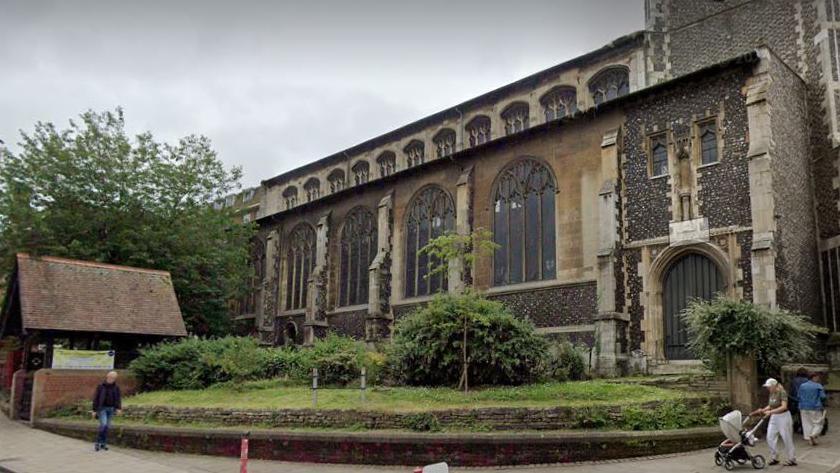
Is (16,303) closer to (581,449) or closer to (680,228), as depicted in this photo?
(581,449)

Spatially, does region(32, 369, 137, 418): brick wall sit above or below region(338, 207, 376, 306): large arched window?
below

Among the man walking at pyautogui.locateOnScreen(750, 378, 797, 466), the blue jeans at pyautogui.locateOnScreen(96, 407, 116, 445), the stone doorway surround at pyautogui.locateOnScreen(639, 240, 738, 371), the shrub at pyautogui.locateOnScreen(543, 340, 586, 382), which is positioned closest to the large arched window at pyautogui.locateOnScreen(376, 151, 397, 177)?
the stone doorway surround at pyautogui.locateOnScreen(639, 240, 738, 371)

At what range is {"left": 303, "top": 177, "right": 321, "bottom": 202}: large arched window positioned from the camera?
1892 inches

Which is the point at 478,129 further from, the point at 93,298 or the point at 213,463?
the point at 213,463

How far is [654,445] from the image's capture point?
41.4ft

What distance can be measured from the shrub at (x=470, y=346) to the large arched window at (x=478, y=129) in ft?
64.9

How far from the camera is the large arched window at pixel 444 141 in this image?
127ft

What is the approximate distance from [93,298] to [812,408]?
2091 cm

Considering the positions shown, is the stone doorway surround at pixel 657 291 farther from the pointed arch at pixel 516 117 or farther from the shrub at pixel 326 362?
the pointed arch at pixel 516 117

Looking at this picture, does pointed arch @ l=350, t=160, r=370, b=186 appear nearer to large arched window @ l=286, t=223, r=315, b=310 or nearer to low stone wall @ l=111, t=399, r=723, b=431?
large arched window @ l=286, t=223, r=315, b=310

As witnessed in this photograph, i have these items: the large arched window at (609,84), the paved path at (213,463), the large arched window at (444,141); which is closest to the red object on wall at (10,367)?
the paved path at (213,463)

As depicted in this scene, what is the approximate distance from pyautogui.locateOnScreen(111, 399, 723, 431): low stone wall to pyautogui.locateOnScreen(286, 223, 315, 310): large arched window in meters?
24.1

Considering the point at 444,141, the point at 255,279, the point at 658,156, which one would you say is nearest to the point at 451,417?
the point at 658,156

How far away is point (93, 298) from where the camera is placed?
73.9ft
